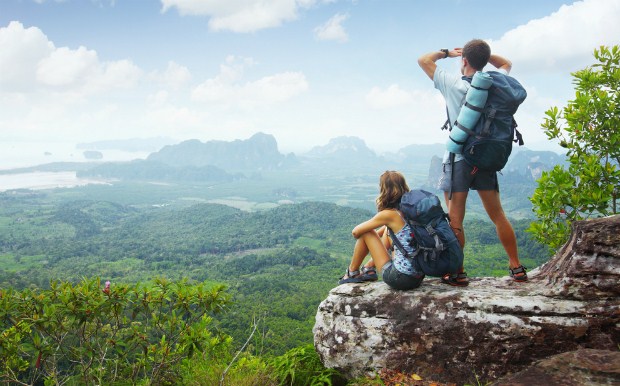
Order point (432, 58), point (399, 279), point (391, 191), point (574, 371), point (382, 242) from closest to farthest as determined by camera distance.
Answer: point (574, 371) → point (399, 279) → point (391, 191) → point (432, 58) → point (382, 242)

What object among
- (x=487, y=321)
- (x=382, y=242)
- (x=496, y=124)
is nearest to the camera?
(x=487, y=321)

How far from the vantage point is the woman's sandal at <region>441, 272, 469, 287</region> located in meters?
4.00

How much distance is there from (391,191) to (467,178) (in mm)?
744

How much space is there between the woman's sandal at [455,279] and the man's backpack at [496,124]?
1.23m

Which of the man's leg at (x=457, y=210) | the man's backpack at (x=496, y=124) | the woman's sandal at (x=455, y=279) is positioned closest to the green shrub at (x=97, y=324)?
the woman's sandal at (x=455, y=279)

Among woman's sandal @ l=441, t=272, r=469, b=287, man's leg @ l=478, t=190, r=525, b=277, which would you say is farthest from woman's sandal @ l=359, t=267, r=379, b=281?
man's leg @ l=478, t=190, r=525, b=277

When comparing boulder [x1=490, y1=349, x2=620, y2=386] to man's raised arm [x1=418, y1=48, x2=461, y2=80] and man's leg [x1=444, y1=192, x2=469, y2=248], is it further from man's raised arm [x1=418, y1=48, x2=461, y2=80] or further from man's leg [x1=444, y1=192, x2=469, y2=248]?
man's raised arm [x1=418, y1=48, x2=461, y2=80]

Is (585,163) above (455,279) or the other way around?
above

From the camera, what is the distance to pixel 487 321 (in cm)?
337

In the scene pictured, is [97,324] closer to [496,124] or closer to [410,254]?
[410,254]

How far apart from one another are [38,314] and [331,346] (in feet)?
8.96

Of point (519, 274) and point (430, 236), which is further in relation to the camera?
point (519, 274)

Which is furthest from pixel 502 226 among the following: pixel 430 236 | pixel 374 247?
pixel 374 247

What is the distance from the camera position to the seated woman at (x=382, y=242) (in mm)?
3762
